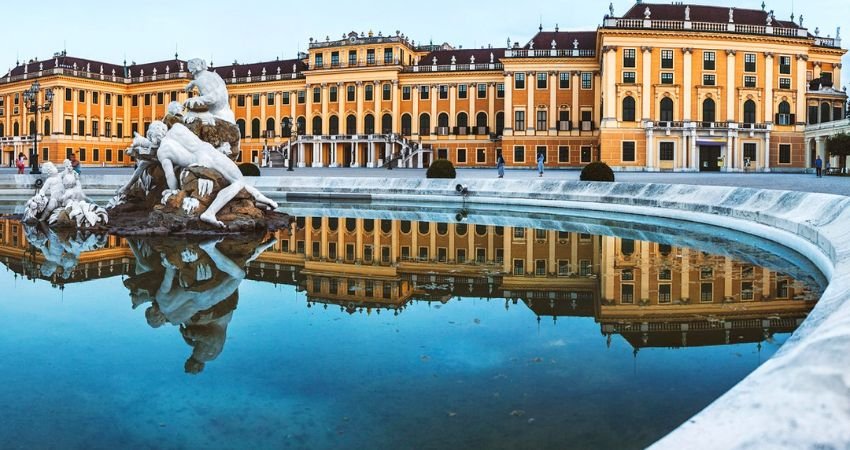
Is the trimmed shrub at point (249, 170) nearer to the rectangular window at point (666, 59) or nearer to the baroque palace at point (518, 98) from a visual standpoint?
the baroque palace at point (518, 98)

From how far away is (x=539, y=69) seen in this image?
179 ft

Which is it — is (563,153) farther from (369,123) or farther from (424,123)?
(369,123)

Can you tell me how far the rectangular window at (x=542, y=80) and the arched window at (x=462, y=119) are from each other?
7.56m

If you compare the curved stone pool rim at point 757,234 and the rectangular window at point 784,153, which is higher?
the rectangular window at point 784,153

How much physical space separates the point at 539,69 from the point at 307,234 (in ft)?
150

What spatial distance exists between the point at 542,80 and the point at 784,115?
53.6 feet

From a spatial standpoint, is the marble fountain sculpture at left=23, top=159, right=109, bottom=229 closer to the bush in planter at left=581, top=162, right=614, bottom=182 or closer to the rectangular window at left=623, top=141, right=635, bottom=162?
the bush in planter at left=581, top=162, right=614, bottom=182

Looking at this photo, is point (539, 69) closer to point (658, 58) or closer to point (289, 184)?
point (658, 58)

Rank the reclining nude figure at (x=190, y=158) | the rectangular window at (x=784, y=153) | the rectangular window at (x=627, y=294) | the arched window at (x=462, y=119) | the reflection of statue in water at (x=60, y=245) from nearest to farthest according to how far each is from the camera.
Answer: the rectangular window at (x=627, y=294) → the reflection of statue in water at (x=60, y=245) → the reclining nude figure at (x=190, y=158) → the rectangular window at (x=784, y=153) → the arched window at (x=462, y=119)

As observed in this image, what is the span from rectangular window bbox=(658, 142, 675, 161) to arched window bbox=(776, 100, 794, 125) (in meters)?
7.55

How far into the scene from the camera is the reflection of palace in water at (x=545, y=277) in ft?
18.0

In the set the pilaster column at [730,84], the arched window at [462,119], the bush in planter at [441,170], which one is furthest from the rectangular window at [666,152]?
the bush in planter at [441,170]

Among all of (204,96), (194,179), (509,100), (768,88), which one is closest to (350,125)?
(509,100)

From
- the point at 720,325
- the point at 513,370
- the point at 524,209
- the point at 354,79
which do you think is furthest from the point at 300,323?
the point at 354,79
